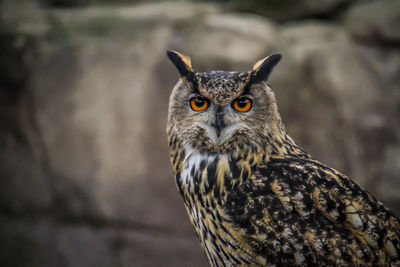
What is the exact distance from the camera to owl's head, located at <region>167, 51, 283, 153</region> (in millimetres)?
1663

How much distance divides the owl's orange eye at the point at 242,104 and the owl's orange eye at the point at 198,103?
0.10 meters

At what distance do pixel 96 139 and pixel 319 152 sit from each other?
1.87 m

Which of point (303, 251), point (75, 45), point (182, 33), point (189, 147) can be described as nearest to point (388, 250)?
point (303, 251)

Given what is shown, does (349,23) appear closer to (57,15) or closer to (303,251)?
(57,15)

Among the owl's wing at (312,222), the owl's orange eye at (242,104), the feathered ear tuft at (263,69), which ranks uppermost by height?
the feathered ear tuft at (263,69)

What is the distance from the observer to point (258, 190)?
1.58 metres

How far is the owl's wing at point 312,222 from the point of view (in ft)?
4.94

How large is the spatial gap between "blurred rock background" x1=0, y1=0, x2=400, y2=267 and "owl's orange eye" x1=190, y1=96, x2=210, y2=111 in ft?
7.13

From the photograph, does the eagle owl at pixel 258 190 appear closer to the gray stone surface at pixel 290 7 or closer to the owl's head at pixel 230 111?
the owl's head at pixel 230 111

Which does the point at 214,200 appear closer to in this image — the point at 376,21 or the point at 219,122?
the point at 219,122

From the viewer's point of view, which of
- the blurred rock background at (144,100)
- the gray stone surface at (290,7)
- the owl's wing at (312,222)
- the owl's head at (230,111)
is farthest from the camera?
the gray stone surface at (290,7)

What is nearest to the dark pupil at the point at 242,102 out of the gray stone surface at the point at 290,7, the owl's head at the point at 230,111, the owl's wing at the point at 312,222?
the owl's head at the point at 230,111

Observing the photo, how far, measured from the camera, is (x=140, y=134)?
3988mm

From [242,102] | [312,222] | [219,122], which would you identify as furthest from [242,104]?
[312,222]
